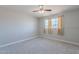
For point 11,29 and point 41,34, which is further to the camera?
point 41,34

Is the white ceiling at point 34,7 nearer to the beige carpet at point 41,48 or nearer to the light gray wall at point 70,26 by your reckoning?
the light gray wall at point 70,26

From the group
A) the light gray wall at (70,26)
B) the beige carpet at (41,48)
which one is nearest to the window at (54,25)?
the light gray wall at (70,26)

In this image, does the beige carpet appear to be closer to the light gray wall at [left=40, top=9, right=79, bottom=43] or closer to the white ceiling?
the light gray wall at [left=40, top=9, right=79, bottom=43]

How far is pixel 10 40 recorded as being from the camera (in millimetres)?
1231

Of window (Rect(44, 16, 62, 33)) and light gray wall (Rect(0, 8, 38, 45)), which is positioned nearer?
light gray wall (Rect(0, 8, 38, 45))

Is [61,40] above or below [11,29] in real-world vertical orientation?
below

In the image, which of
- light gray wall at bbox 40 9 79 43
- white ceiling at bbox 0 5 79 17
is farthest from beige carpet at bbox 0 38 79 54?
white ceiling at bbox 0 5 79 17

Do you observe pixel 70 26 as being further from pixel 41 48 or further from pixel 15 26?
pixel 15 26

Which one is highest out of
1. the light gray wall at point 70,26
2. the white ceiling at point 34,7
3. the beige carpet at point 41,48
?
the white ceiling at point 34,7

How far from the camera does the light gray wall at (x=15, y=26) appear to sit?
47.8 inches

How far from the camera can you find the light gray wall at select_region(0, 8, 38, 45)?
3.98 ft
